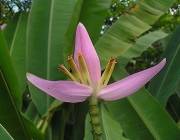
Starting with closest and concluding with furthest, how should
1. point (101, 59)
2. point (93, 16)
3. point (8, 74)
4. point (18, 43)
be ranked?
1. point (8, 74)
2. point (101, 59)
3. point (93, 16)
4. point (18, 43)

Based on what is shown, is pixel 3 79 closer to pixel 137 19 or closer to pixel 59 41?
pixel 59 41

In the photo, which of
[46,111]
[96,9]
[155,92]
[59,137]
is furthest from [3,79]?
[155,92]

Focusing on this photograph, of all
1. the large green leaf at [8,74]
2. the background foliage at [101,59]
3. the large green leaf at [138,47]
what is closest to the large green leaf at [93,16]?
the background foliage at [101,59]

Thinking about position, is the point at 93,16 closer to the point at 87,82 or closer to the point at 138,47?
the point at 138,47

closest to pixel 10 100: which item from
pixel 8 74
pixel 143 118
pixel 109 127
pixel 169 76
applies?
pixel 8 74

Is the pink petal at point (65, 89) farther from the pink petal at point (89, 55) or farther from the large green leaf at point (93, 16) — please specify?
the large green leaf at point (93, 16)

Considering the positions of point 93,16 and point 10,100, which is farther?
point 93,16
